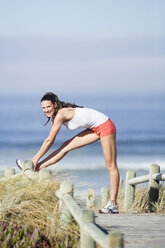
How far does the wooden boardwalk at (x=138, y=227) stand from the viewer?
5.57 meters

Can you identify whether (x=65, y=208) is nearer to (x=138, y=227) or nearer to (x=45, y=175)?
(x=45, y=175)

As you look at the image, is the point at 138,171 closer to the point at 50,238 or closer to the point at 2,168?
the point at 2,168

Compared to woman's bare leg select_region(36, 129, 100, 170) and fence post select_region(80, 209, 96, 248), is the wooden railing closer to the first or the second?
woman's bare leg select_region(36, 129, 100, 170)

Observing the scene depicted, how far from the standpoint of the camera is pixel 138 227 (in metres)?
6.27

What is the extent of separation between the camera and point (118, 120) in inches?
2095

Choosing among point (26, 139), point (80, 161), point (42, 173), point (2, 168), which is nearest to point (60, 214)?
point (42, 173)

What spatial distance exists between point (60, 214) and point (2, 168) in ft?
70.7

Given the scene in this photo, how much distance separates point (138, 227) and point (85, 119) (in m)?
1.54

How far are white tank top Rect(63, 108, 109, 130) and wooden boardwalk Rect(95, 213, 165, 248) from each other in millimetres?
1200

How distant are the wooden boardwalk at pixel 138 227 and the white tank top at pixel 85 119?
1200mm

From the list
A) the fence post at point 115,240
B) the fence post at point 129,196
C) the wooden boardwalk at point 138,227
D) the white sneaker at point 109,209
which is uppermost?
the fence post at point 129,196

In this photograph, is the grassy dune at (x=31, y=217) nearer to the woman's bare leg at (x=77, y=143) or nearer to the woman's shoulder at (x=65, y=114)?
the woman's bare leg at (x=77, y=143)

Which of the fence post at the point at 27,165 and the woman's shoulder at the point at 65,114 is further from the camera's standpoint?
the fence post at the point at 27,165

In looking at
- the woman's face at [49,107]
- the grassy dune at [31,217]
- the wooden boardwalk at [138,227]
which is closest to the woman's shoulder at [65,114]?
the woman's face at [49,107]
